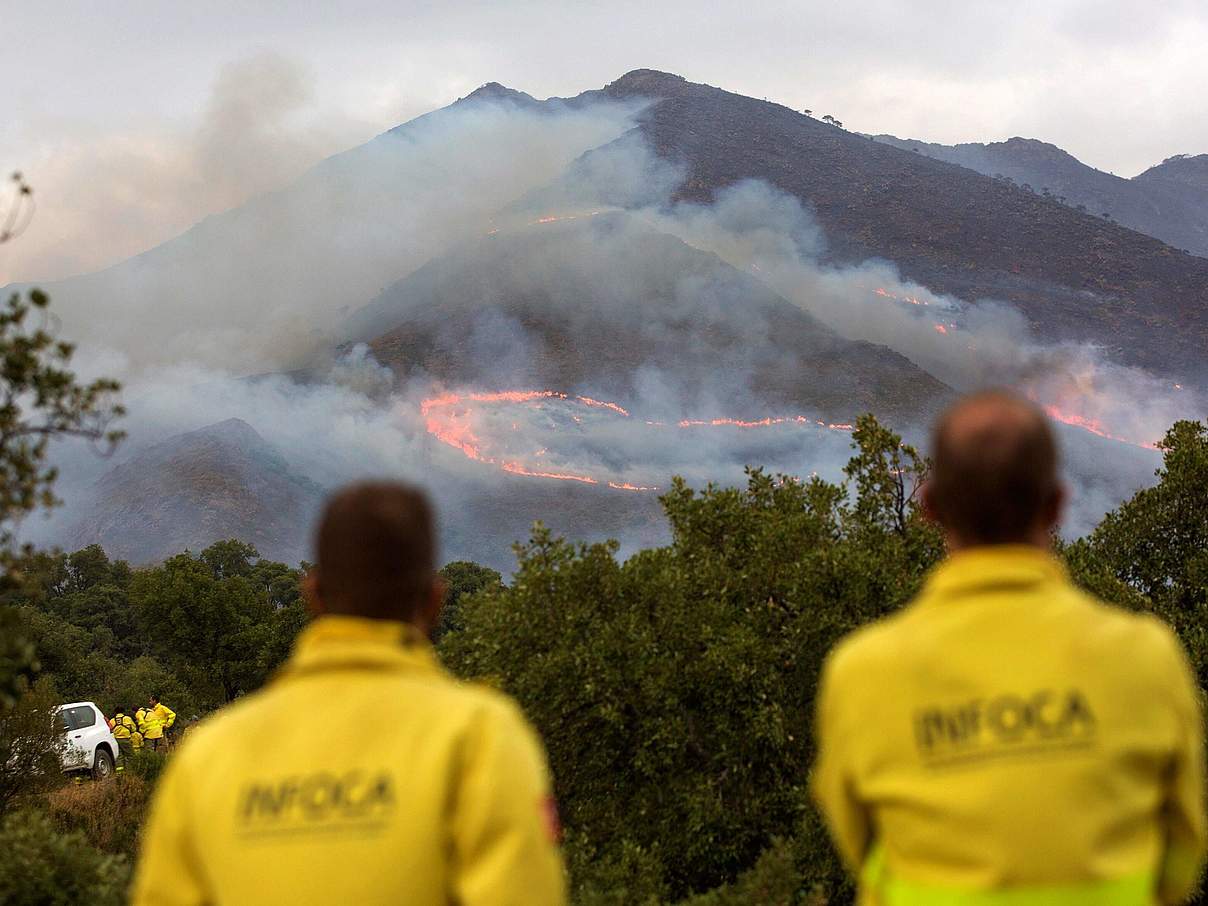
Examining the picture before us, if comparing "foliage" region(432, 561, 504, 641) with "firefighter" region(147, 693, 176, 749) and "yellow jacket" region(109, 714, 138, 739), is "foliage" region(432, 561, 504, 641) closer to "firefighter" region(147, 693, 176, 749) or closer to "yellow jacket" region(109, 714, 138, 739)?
"firefighter" region(147, 693, 176, 749)

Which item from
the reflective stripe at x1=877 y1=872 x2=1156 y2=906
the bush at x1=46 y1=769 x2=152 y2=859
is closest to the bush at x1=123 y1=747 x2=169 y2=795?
the bush at x1=46 y1=769 x2=152 y2=859

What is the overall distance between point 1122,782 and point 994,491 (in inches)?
31.0

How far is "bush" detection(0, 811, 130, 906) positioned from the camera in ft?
23.7

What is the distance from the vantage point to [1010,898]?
271cm

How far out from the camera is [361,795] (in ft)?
9.01

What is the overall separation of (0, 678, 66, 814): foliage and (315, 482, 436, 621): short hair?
77.8 ft

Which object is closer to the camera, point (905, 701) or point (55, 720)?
point (905, 701)

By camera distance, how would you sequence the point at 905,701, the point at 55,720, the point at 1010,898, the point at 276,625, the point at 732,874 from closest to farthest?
the point at 1010,898, the point at 905,701, the point at 732,874, the point at 55,720, the point at 276,625

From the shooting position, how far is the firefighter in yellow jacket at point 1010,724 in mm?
2742

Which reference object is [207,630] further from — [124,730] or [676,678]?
[676,678]

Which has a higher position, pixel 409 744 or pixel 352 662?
pixel 352 662

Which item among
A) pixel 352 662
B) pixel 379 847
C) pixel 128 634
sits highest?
pixel 352 662

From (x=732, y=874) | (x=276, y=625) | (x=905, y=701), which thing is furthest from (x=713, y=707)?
(x=276, y=625)

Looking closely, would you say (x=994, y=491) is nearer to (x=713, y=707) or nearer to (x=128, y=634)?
(x=713, y=707)
